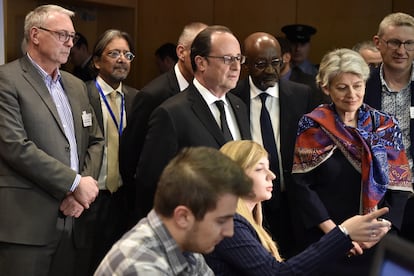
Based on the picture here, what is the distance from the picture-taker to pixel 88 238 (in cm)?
392

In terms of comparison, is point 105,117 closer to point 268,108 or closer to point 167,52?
point 268,108

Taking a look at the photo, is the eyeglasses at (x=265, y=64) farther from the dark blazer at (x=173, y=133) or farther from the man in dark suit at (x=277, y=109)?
the dark blazer at (x=173, y=133)

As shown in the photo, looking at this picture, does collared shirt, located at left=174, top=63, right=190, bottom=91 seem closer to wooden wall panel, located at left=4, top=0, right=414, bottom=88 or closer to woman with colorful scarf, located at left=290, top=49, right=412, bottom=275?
woman with colorful scarf, located at left=290, top=49, right=412, bottom=275

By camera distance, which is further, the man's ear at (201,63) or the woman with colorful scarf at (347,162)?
the man's ear at (201,63)

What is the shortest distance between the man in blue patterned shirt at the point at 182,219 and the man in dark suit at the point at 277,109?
1.71m

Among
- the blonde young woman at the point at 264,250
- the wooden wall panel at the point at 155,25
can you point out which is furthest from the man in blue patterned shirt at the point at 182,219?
the wooden wall panel at the point at 155,25

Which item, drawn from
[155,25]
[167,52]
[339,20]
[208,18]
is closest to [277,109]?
[339,20]

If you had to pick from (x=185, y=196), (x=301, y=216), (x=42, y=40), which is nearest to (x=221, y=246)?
(x=185, y=196)

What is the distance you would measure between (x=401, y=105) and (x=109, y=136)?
158cm

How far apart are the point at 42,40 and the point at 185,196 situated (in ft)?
6.45

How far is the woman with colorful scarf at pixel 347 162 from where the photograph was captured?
10.3ft

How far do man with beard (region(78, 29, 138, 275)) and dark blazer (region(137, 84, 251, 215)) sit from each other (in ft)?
2.47

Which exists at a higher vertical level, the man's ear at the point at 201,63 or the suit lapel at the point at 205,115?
the man's ear at the point at 201,63

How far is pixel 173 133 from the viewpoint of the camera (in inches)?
124
